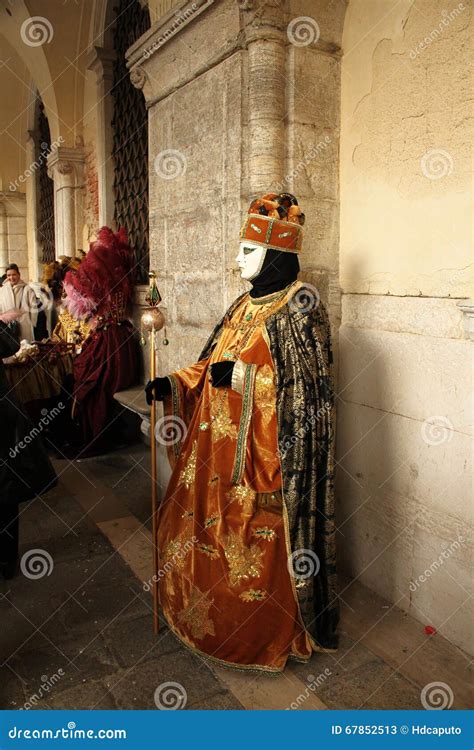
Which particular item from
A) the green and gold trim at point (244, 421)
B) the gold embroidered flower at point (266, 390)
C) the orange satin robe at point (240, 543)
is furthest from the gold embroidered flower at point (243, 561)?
the gold embroidered flower at point (266, 390)

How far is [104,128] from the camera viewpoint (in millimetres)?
7395

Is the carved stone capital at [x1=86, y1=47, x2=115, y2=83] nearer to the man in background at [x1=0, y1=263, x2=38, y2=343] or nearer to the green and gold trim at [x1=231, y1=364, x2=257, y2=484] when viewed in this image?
the man in background at [x1=0, y1=263, x2=38, y2=343]

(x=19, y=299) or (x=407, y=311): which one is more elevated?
(x=19, y=299)

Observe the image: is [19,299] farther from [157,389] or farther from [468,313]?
[468,313]

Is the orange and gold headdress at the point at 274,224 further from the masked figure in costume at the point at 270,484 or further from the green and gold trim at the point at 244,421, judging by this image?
the green and gold trim at the point at 244,421

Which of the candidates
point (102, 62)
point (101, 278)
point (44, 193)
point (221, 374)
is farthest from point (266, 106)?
point (44, 193)

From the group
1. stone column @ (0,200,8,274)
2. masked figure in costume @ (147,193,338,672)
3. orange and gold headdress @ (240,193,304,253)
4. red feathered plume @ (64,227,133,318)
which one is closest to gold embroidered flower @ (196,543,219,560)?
masked figure in costume @ (147,193,338,672)

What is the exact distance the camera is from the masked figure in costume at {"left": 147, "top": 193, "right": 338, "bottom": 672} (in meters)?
2.91

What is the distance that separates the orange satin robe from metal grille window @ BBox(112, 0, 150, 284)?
380 cm

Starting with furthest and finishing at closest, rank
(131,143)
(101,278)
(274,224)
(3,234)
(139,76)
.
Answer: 1. (3,234)
2. (131,143)
3. (101,278)
4. (139,76)
5. (274,224)

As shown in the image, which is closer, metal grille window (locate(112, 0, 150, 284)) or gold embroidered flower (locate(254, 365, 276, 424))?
gold embroidered flower (locate(254, 365, 276, 424))

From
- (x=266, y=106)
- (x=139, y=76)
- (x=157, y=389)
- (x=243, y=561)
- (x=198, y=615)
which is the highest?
(x=139, y=76)

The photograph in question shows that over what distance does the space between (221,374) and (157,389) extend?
1.40 ft

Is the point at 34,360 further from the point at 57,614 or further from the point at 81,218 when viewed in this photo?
the point at 57,614
